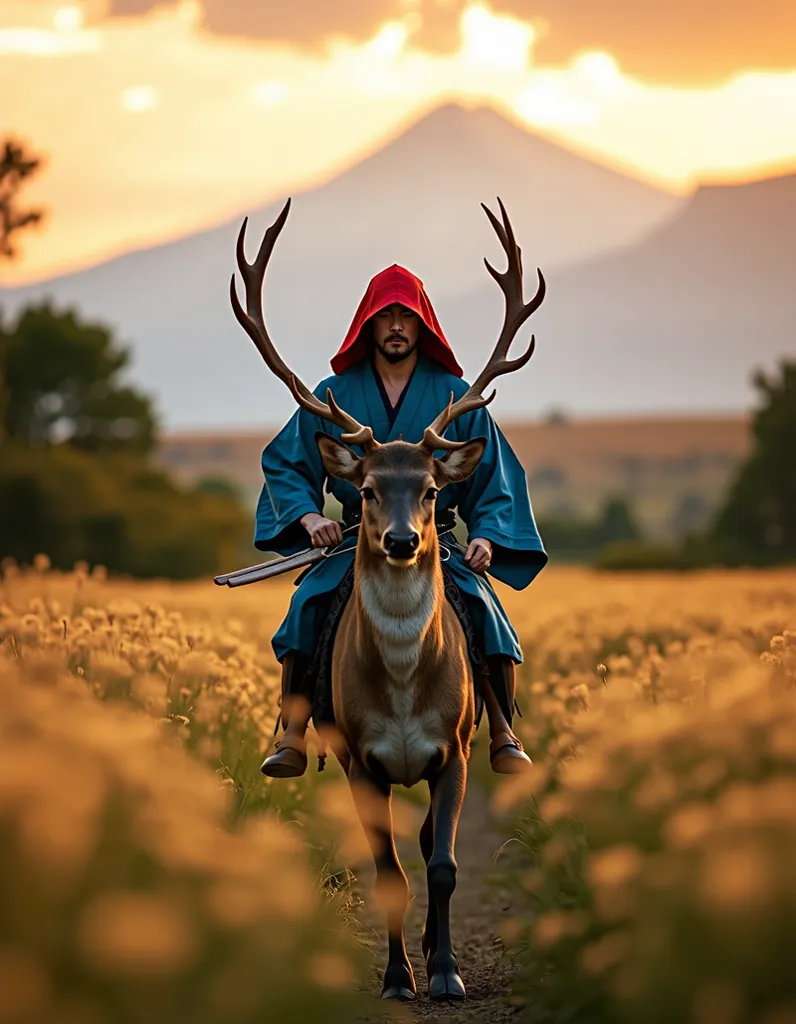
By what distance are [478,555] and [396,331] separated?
1.30 meters

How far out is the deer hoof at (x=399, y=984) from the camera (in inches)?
255

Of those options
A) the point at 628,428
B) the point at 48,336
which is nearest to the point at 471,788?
the point at 48,336

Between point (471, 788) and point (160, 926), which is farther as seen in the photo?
point (471, 788)

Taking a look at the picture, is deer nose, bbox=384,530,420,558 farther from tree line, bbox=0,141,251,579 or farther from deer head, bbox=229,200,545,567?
tree line, bbox=0,141,251,579

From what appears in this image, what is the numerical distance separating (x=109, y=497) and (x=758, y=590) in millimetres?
29485

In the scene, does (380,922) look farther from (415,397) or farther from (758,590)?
(758,590)

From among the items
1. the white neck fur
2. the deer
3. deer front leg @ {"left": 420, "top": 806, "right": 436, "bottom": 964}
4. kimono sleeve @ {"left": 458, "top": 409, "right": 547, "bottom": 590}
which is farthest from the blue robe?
deer front leg @ {"left": 420, "top": 806, "right": 436, "bottom": 964}

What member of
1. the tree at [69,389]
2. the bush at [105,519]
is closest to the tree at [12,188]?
the bush at [105,519]

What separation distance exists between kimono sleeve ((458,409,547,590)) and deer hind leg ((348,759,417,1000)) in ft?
4.99

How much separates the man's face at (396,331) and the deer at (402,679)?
81 centimetres

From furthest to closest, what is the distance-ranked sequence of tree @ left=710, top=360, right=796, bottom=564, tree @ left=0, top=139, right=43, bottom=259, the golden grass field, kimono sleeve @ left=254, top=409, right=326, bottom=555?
tree @ left=710, top=360, right=796, bottom=564
tree @ left=0, top=139, right=43, bottom=259
kimono sleeve @ left=254, top=409, right=326, bottom=555
the golden grass field

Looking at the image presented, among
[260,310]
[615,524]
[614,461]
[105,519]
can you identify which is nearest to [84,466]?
[105,519]

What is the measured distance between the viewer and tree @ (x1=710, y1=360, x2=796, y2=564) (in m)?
48.2

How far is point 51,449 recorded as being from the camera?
47.4 meters
